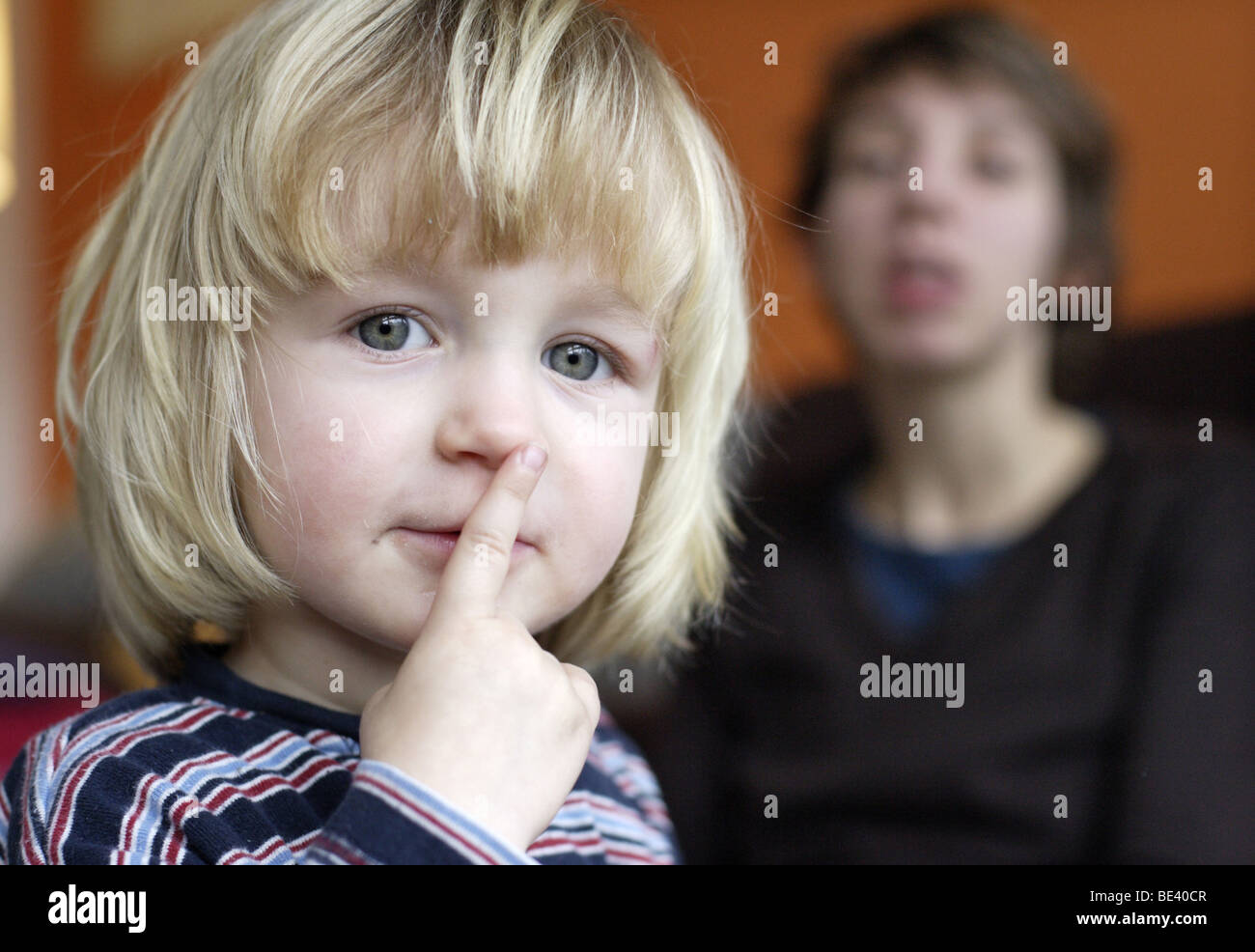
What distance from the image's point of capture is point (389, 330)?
56 centimetres

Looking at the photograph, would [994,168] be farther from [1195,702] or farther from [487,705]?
[487,705]

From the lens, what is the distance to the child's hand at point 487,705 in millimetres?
489

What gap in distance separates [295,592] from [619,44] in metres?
0.34

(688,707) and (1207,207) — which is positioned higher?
(1207,207)

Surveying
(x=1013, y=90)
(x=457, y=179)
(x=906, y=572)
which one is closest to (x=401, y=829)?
(x=457, y=179)

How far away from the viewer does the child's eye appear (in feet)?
1.93

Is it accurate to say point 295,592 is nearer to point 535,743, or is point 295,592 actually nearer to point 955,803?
point 535,743

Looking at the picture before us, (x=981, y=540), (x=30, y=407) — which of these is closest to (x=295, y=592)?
(x=981, y=540)

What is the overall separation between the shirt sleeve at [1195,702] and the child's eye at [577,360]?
68 cm

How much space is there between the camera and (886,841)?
1.04 metres

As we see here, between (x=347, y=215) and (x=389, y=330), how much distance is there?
57mm

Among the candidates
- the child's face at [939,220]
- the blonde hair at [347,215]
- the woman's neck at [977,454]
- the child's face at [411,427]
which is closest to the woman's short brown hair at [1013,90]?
the child's face at [939,220]

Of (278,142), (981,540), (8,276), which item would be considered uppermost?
(8,276)

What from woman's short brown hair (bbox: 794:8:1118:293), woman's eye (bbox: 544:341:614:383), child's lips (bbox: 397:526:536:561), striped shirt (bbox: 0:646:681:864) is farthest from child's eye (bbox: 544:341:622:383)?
woman's short brown hair (bbox: 794:8:1118:293)
